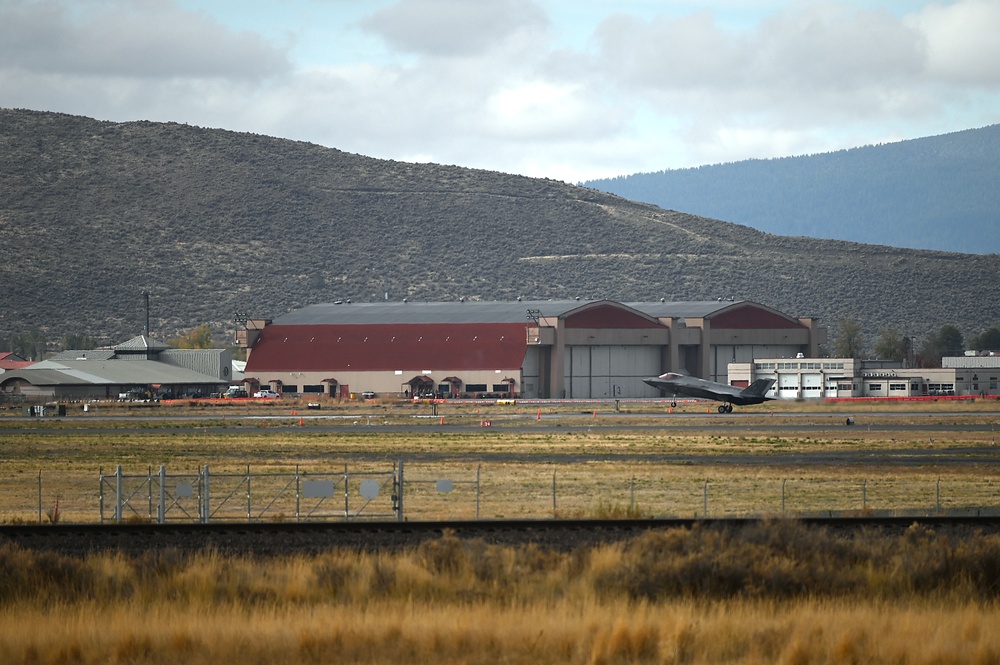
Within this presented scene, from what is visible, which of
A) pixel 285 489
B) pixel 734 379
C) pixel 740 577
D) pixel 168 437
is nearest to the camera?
pixel 740 577

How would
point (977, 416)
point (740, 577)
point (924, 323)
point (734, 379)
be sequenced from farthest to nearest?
point (924, 323)
point (734, 379)
point (977, 416)
point (740, 577)

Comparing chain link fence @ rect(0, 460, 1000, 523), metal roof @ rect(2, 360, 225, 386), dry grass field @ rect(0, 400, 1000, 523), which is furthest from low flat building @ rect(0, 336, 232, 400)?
chain link fence @ rect(0, 460, 1000, 523)

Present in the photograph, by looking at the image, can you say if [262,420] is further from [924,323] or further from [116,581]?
[924,323]

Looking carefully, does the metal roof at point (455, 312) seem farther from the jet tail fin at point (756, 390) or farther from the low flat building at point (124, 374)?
the jet tail fin at point (756, 390)

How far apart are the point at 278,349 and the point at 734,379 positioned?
40.6 metres

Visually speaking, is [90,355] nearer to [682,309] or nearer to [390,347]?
[390,347]

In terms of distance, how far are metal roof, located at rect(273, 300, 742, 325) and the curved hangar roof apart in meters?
0.09

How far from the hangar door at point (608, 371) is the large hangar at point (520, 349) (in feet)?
0.29

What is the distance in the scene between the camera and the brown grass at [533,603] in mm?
18141

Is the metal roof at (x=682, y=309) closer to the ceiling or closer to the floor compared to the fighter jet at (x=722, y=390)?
closer to the ceiling

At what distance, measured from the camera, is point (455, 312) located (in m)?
127

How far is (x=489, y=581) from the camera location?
74.1 ft

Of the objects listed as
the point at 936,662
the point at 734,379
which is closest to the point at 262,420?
the point at 734,379

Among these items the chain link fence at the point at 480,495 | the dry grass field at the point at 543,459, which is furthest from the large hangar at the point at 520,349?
the chain link fence at the point at 480,495
